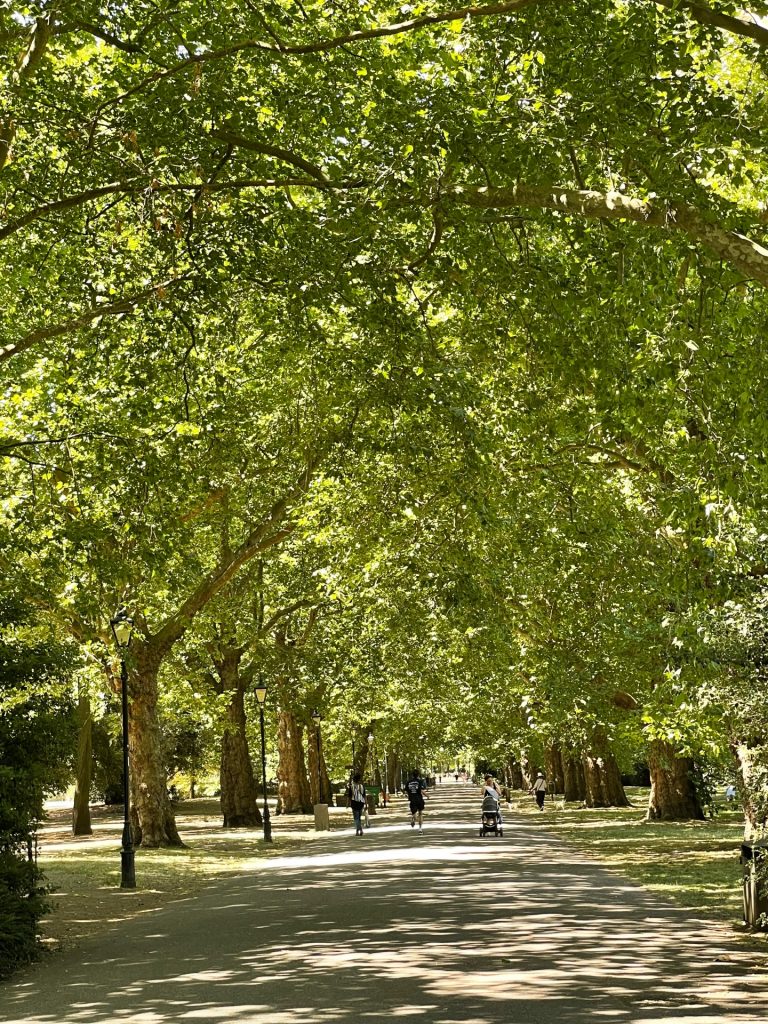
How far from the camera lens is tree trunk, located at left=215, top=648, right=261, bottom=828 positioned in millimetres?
38125

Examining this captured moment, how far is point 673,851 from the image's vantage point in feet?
78.0

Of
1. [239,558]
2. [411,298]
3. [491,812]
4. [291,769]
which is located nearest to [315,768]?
[291,769]

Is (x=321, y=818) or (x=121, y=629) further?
(x=321, y=818)

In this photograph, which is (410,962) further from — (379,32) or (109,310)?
(379,32)

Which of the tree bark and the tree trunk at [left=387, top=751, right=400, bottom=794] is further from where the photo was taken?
the tree trunk at [left=387, top=751, right=400, bottom=794]

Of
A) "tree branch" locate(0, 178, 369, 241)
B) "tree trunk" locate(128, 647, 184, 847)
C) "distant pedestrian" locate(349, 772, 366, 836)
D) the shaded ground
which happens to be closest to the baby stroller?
"distant pedestrian" locate(349, 772, 366, 836)

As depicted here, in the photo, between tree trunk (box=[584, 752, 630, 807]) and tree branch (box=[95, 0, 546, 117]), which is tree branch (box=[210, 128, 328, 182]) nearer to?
tree branch (box=[95, 0, 546, 117])

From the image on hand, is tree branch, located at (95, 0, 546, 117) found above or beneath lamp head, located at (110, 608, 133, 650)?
above

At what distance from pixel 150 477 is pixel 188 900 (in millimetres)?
8083

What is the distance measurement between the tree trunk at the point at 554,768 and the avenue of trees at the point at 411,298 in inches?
1601

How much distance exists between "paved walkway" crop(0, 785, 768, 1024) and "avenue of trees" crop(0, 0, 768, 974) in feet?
5.72

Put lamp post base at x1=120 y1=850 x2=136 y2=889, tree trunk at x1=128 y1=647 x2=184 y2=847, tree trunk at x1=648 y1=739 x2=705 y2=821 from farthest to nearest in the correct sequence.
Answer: tree trunk at x1=648 y1=739 x2=705 y2=821
tree trunk at x1=128 y1=647 x2=184 y2=847
lamp post base at x1=120 y1=850 x2=136 y2=889

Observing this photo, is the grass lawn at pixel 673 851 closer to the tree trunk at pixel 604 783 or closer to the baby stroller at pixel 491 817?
the baby stroller at pixel 491 817

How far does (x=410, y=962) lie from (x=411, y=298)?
13469 mm
